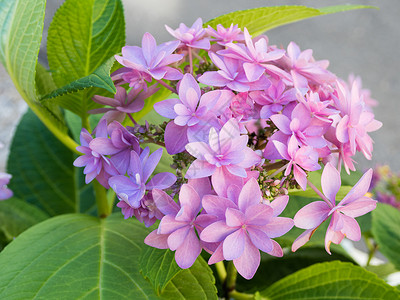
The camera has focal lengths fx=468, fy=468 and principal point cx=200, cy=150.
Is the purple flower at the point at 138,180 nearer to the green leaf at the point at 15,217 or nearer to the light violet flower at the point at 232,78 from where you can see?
the light violet flower at the point at 232,78

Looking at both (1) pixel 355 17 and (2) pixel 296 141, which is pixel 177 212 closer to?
(2) pixel 296 141

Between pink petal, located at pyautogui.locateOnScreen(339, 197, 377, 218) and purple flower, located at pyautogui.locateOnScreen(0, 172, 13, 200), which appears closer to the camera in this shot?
pink petal, located at pyautogui.locateOnScreen(339, 197, 377, 218)

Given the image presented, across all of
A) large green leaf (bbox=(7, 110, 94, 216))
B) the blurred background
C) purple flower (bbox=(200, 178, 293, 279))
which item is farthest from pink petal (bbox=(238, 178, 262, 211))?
the blurred background

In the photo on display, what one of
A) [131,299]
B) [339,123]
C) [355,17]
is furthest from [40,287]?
[355,17]

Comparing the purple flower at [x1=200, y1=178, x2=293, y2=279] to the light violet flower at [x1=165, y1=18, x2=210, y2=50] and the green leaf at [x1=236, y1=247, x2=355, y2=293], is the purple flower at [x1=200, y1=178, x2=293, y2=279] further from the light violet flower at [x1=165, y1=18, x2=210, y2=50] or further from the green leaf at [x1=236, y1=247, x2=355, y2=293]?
the green leaf at [x1=236, y1=247, x2=355, y2=293]

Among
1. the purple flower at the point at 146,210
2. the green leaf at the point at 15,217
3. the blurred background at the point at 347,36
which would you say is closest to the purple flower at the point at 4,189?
the green leaf at the point at 15,217

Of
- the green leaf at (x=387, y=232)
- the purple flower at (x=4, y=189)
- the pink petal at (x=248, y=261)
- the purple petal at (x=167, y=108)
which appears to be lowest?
the green leaf at (x=387, y=232)
